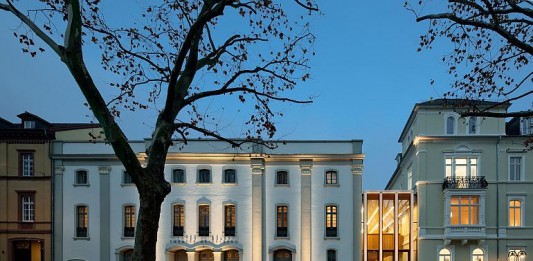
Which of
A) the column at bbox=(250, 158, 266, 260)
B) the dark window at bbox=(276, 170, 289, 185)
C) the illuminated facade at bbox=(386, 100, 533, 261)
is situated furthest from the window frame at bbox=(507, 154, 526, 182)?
the column at bbox=(250, 158, 266, 260)

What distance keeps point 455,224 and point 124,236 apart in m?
23.2

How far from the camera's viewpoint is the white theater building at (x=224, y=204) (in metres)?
33.7

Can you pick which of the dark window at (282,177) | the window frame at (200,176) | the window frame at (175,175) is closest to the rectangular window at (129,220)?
the window frame at (175,175)

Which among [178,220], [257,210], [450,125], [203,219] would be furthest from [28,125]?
[450,125]

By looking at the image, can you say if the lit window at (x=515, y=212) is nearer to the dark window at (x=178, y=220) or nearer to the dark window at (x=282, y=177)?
the dark window at (x=282, y=177)

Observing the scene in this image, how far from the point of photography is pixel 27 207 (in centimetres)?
3394

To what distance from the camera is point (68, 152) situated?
34.4 metres

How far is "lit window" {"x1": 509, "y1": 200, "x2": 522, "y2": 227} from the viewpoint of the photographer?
33.4 metres

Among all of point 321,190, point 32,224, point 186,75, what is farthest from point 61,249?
point 186,75

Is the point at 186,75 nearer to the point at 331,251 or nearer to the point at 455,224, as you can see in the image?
the point at 331,251

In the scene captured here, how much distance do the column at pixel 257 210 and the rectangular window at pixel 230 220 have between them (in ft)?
4.70

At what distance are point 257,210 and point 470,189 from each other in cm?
1487

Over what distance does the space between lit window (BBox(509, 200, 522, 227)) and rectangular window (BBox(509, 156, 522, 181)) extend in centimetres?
167

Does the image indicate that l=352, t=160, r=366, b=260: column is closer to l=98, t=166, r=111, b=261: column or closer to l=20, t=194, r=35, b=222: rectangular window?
l=98, t=166, r=111, b=261: column
